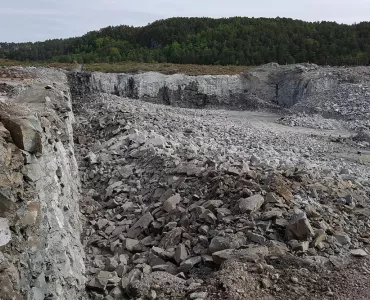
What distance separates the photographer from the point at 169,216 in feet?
23.2

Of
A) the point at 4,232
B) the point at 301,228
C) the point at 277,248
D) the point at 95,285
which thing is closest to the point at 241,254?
the point at 277,248

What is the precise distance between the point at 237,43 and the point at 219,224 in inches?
1722

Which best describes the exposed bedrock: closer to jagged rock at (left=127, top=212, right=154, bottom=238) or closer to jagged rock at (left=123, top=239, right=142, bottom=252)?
jagged rock at (left=127, top=212, right=154, bottom=238)

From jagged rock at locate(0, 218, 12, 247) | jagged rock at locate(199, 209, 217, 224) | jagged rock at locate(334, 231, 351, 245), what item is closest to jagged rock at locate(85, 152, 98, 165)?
jagged rock at locate(199, 209, 217, 224)

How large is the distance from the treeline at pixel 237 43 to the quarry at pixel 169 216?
33.0 meters

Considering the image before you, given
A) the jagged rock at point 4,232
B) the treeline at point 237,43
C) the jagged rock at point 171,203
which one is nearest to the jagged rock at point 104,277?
the jagged rock at point 171,203

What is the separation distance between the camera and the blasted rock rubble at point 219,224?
5.39 m

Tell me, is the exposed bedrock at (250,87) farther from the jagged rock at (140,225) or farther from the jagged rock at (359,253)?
the jagged rock at (359,253)

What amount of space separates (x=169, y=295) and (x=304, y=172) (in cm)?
435

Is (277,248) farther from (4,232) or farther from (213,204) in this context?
(4,232)

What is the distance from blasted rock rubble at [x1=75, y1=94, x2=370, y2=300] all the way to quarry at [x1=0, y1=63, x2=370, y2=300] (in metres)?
0.02

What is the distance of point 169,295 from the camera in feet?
17.4

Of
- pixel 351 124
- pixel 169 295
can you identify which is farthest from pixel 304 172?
pixel 351 124

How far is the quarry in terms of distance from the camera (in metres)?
4.44
